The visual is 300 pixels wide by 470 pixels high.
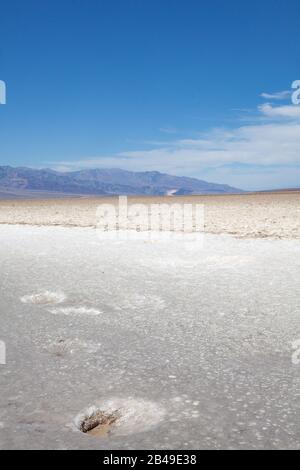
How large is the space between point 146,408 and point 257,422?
1000 millimetres

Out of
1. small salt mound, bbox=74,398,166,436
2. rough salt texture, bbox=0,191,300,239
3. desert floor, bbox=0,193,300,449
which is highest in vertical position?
rough salt texture, bbox=0,191,300,239

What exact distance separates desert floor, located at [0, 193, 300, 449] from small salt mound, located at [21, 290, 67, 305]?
0.02 m

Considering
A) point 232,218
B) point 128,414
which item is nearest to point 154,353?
point 128,414

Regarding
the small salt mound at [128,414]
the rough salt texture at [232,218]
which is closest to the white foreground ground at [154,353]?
the small salt mound at [128,414]

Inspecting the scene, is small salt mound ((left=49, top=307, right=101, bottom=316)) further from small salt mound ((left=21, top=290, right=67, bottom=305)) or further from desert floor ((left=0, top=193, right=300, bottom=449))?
small salt mound ((left=21, top=290, right=67, bottom=305))

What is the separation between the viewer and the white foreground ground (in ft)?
12.4

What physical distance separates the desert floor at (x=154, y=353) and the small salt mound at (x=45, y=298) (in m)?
0.02

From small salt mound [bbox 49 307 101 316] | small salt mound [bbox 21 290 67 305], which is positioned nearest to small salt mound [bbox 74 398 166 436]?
small salt mound [bbox 49 307 101 316]

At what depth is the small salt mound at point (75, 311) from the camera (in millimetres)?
7207

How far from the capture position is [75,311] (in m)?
7.32

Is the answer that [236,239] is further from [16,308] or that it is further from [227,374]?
[227,374]

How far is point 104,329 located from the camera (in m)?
6.40

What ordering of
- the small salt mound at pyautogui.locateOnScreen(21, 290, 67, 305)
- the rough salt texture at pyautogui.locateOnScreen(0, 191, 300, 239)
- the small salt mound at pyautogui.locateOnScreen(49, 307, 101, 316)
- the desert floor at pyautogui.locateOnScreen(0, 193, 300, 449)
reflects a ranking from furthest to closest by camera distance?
the rough salt texture at pyautogui.locateOnScreen(0, 191, 300, 239)
the small salt mound at pyautogui.locateOnScreen(21, 290, 67, 305)
the small salt mound at pyautogui.locateOnScreen(49, 307, 101, 316)
the desert floor at pyautogui.locateOnScreen(0, 193, 300, 449)

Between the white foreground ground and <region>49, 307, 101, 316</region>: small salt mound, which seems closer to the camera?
the white foreground ground
